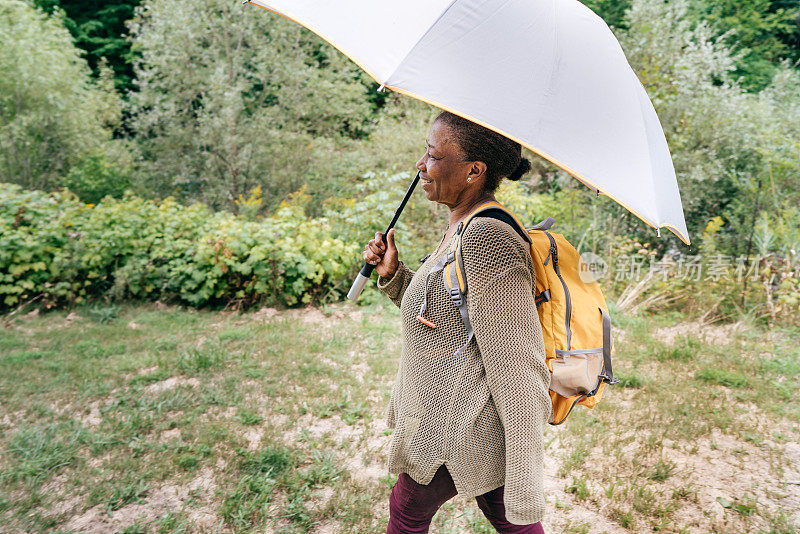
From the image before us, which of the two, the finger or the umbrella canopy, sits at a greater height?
the umbrella canopy

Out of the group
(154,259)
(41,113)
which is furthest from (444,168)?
(41,113)

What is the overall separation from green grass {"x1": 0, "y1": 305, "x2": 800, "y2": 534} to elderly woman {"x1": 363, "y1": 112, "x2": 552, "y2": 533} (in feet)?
4.10

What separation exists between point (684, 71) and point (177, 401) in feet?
28.2

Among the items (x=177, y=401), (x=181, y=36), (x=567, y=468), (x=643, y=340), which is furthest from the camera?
(x=181, y=36)

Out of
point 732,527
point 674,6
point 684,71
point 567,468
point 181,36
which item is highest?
point 674,6

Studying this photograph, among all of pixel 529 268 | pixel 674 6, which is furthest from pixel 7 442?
pixel 674 6

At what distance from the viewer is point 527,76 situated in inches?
53.7

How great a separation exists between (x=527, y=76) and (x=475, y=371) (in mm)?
853

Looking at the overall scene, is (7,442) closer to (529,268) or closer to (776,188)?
(529,268)

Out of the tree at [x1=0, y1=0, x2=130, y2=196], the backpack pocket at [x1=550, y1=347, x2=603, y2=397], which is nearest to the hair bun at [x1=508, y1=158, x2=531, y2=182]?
the backpack pocket at [x1=550, y1=347, x2=603, y2=397]

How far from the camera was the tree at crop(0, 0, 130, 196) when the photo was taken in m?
9.29

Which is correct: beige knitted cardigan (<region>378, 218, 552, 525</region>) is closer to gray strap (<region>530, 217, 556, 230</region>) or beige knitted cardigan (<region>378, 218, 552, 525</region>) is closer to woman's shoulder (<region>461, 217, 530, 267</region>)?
woman's shoulder (<region>461, 217, 530, 267</region>)

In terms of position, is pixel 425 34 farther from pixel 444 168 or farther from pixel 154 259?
pixel 154 259

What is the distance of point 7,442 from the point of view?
10.5 ft
